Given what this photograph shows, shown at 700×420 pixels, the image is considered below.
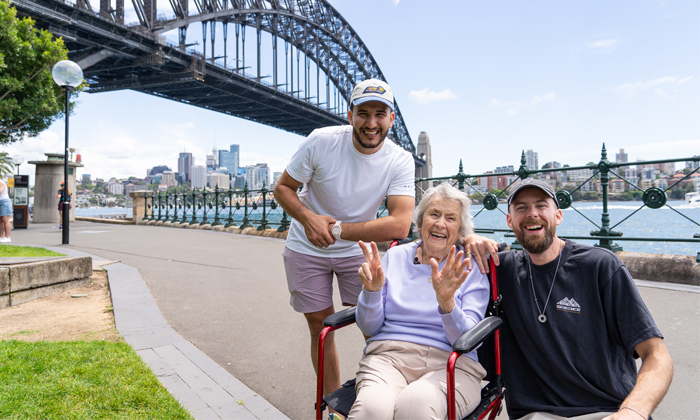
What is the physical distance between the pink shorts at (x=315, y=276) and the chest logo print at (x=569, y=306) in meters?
1.02

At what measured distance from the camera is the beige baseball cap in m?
1.96

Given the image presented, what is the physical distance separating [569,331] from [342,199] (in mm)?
1137

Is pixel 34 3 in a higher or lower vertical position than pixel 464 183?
higher

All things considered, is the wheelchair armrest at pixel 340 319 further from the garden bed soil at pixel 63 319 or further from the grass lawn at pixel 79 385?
the garden bed soil at pixel 63 319

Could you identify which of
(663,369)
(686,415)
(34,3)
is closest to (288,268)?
(663,369)

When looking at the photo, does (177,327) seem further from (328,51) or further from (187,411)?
(328,51)

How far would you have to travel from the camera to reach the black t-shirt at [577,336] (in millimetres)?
1492

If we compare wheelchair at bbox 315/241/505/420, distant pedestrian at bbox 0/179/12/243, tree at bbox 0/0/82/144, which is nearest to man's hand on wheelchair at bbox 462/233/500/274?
wheelchair at bbox 315/241/505/420

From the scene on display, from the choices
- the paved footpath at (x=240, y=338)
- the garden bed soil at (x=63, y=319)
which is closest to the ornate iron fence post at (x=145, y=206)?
the paved footpath at (x=240, y=338)

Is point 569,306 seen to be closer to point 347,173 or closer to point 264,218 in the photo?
point 347,173

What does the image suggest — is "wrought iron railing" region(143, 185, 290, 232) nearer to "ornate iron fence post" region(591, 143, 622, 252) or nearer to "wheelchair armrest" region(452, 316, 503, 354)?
"ornate iron fence post" region(591, 143, 622, 252)

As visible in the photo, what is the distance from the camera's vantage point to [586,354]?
1536 mm

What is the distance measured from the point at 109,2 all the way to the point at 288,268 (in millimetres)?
28401

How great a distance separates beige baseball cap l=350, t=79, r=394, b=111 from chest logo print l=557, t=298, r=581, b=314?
1.10 meters
